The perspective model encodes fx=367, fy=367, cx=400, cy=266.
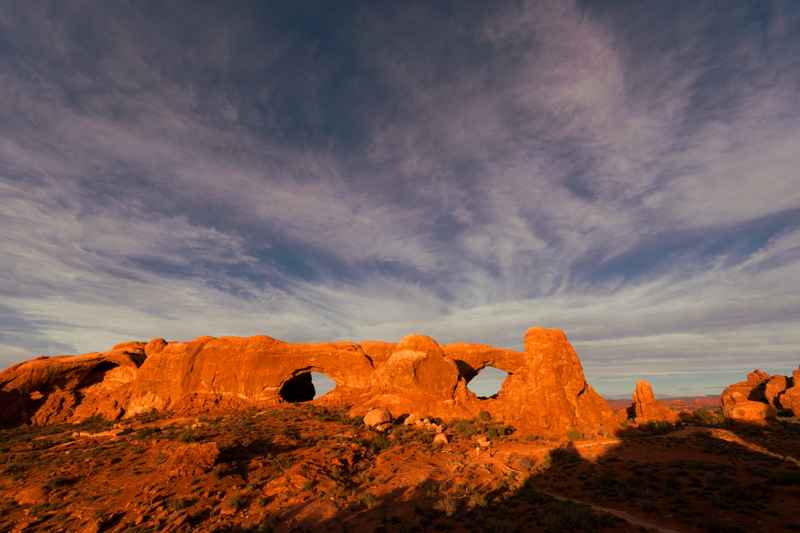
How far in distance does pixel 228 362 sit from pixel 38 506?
821 inches

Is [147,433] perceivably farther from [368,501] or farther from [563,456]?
[563,456]

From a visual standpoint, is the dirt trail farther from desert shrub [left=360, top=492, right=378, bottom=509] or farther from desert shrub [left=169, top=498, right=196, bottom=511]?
desert shrub [left=169, top=498, right=196, bottom=511]

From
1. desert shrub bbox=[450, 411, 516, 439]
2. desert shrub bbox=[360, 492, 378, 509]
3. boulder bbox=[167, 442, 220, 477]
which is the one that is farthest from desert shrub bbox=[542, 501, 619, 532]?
boulder bbox=[167, 442, 220, 477]

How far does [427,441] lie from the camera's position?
2522cm

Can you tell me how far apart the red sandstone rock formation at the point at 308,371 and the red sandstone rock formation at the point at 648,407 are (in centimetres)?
743

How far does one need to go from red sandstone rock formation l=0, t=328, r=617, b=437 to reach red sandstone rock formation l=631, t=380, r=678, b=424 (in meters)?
7.43

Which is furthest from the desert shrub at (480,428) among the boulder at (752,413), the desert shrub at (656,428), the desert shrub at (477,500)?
the boulder at (752,413)

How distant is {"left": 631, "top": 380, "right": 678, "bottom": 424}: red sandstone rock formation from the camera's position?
3429cm

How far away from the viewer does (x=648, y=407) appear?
36.2 m

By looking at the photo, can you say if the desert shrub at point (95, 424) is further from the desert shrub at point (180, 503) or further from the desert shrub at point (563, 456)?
the desert shrub at point (563, 456)

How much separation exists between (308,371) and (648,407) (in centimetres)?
3426

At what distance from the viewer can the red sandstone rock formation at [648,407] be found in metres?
34.3

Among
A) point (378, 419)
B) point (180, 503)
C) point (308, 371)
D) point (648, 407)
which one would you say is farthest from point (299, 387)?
point (648, 407)

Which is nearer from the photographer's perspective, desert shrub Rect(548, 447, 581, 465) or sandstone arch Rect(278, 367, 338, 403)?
desert shrub Rect(548, 447, 581, 465)
